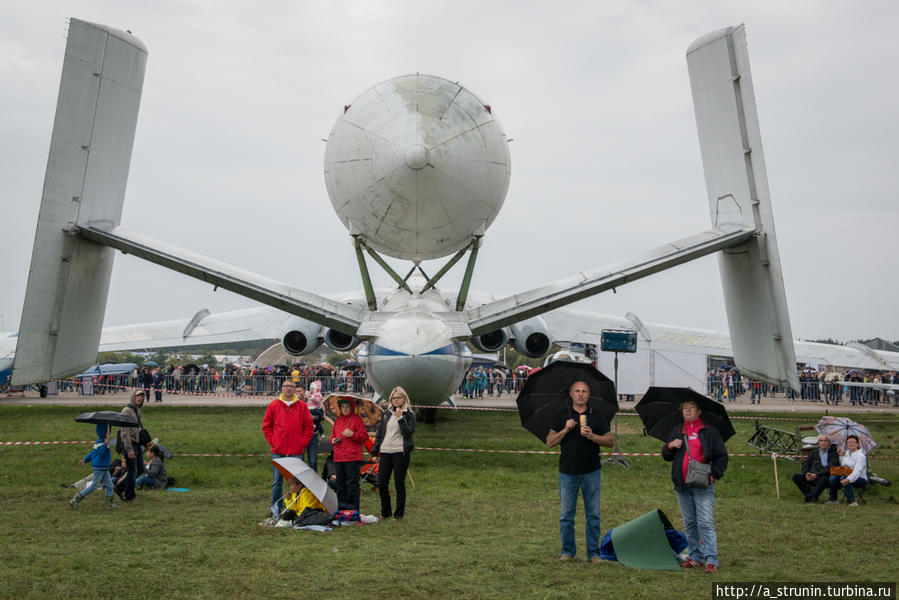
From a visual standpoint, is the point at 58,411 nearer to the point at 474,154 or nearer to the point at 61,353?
the point at 61,353

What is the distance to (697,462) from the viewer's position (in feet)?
23.6

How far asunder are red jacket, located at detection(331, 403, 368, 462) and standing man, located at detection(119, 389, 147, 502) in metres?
2.97

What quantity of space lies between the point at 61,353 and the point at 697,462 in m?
11.1

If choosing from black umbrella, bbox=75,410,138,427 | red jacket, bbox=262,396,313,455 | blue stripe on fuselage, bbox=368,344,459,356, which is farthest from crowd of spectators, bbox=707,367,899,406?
black umbrella, bbox=75,410,138,427

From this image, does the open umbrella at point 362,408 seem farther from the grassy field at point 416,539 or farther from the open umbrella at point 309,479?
the grassy field at point 416,539

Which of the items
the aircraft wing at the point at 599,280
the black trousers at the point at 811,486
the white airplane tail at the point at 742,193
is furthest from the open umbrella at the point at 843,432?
the aircraft wing at the point at 599,280

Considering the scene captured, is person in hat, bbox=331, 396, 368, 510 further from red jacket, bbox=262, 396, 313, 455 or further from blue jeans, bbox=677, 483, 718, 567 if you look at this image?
blue jeans, bbox=677, 483, 718, 567

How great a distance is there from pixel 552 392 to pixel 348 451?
314 centimetres

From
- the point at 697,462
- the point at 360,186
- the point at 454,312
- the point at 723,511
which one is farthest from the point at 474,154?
the point at 697,462

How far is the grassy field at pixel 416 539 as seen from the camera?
6570 millimetres

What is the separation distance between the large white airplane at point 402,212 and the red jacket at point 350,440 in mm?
3543

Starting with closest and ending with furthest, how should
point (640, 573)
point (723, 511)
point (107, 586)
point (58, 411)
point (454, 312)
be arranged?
point (107, 586)
point (640, 573)
point (723, 511)
point (454, 312)
point (58, 411)

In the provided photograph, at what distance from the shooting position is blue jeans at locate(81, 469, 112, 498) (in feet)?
32.7

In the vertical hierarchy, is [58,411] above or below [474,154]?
below
